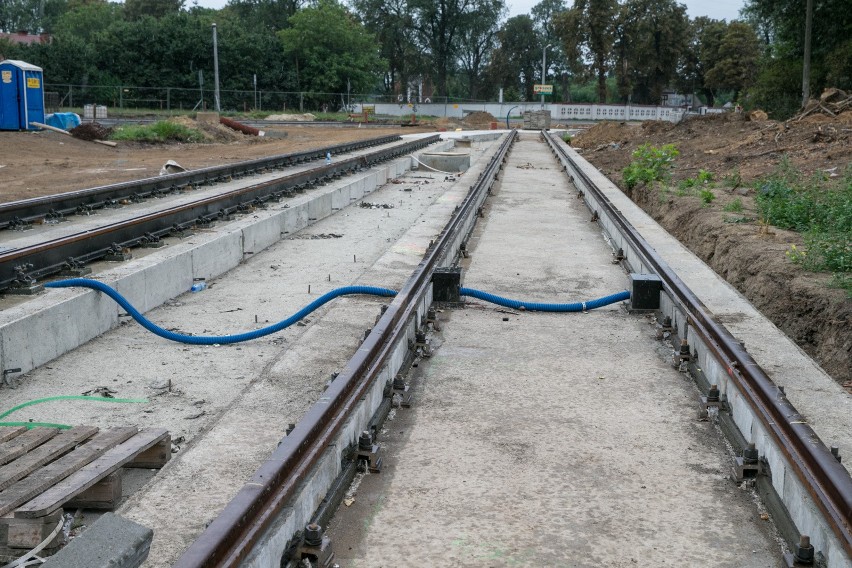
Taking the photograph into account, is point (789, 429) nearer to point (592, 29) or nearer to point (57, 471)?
point (57, 471)

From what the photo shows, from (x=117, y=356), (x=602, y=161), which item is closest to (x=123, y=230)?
(x=117, y=356)

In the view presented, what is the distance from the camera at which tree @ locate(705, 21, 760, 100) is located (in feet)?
319

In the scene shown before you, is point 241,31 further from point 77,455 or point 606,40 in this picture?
point 77,455

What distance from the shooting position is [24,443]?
15.4 ft

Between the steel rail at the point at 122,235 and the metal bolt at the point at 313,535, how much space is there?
5598 mm

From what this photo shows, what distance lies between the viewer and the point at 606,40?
97.9 meters

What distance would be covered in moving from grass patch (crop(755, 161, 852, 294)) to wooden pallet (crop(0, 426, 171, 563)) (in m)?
6.43

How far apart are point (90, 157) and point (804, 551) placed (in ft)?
90.6

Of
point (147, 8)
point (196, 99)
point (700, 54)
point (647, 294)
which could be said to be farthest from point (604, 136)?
point (147, 8)

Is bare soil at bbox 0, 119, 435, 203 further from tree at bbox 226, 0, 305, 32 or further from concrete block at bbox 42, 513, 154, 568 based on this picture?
tree at bbox 226, 0, 305, 32

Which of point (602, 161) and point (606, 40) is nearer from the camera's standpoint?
point (602, 161)

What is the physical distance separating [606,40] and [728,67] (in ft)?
43.7

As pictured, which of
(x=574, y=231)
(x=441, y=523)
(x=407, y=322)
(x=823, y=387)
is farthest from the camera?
(x=574, y=231)

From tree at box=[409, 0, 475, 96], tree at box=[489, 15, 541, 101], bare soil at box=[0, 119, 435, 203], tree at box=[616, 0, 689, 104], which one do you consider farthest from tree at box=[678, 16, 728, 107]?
bare soil at box=[0, 119, 435, 203]
